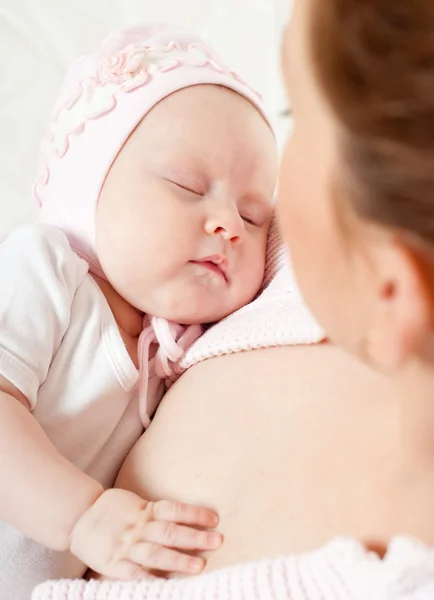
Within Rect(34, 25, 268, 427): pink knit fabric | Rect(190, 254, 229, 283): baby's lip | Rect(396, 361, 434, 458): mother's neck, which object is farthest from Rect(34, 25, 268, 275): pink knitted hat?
Rect(396, 361, 434, 458): mother's neck

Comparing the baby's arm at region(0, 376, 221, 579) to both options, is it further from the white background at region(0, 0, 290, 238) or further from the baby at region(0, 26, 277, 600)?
the white background at region(0, 0, 290, 238)

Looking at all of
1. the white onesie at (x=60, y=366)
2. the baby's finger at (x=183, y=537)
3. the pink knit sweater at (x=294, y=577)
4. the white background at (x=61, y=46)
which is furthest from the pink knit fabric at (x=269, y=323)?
the white background at (x=61, y=46)

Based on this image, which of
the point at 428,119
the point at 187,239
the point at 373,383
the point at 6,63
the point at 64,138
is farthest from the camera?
the point at 6,63

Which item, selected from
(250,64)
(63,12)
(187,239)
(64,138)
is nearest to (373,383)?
(187,239)

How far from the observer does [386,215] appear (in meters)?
0.41

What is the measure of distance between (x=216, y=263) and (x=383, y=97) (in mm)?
536

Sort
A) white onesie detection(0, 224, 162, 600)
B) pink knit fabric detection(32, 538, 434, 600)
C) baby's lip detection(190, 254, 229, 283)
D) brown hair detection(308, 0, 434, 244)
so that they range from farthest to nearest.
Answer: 1. baby's lip detection(190, 254, 229, 283)
2. white onesie detection(0, 224, 162, 600)
3. pink knit fabric detection(32, 538, 434, 600)
4. brown hair detection(308, 0, 434, 244)

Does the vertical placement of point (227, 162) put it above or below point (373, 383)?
above

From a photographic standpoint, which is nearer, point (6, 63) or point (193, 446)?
point (193, 446)

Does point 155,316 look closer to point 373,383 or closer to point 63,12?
point 373,383

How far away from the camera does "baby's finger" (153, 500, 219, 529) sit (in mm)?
694

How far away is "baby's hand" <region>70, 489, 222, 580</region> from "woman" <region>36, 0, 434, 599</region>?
0.02 meters

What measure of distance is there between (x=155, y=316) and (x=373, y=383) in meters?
0.34

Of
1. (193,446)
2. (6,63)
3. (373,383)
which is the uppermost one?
(6,63)
